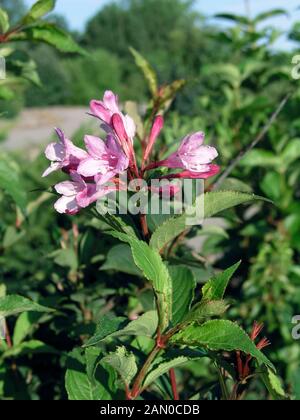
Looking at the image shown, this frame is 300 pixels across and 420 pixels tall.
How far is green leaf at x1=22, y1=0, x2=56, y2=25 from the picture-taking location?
1.33 metres

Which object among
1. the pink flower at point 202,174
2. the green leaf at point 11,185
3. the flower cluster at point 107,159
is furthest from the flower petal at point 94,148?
the green leaf at point 11,185

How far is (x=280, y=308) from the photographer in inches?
97.0

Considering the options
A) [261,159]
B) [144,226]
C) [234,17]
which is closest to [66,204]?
[144,226]

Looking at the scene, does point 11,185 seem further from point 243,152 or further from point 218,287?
point 218,287

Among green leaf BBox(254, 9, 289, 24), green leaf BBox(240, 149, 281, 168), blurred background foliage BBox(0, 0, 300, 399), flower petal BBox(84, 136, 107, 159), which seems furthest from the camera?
green leaf BBox(254, 9, 289, 24)

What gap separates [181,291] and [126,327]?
0.15 metres

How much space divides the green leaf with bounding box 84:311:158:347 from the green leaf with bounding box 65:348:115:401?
126 millimetres

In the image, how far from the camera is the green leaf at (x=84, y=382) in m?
0.92

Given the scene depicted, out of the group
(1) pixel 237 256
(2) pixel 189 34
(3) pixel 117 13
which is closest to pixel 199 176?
(1) pixel 237 256

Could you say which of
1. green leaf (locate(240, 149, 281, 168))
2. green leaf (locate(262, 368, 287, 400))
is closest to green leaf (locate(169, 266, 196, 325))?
green leaf (locate(262, 368, 287, 400))

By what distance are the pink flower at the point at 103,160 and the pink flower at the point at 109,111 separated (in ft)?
0.13

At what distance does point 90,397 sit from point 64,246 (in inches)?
20.7

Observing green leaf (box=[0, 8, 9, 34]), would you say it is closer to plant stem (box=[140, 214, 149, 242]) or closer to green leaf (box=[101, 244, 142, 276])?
green leaf (box=[101, 244, 142, 276])

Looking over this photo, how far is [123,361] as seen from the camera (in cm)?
79
